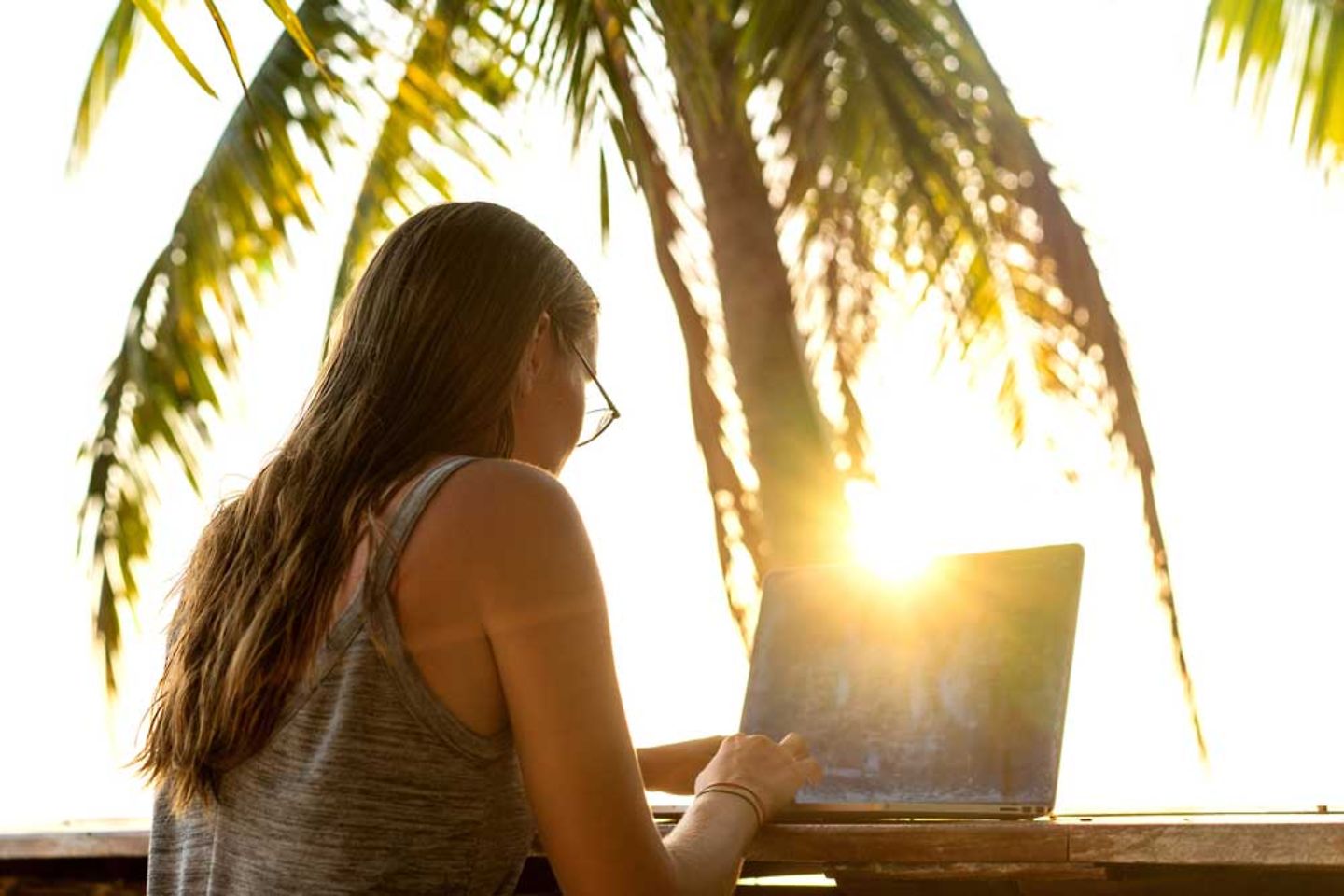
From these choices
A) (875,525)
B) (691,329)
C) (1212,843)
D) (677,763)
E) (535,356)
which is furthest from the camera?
(691,329)

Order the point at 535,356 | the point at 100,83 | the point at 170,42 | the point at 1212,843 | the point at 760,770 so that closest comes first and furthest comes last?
1. the point at 170,42
2. the point at 1212,843
3. the point at 535,356
4. the point at 760,770
5. the point at 100,83

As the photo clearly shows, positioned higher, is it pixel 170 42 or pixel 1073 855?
pixel 170 42

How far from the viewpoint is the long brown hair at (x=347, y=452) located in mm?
1396

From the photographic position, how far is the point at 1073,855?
1.51 meters

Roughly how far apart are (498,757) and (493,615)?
151 millimetres

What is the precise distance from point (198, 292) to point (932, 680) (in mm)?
4063

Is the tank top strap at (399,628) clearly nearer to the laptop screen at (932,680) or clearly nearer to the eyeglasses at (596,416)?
the eyeglasses at (596,416)

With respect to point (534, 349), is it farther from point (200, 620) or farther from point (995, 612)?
point (995, 612)

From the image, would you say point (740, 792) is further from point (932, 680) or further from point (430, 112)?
point (430, 112)

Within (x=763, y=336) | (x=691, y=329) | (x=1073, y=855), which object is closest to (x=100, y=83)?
(x=691, y=329)

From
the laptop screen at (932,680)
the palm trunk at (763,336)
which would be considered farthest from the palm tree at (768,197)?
the laptop screen at (932,680)

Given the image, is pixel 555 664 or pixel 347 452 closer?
pixel 555 664

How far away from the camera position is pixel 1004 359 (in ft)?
16.2

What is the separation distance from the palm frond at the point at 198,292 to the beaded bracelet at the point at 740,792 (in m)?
3.73
